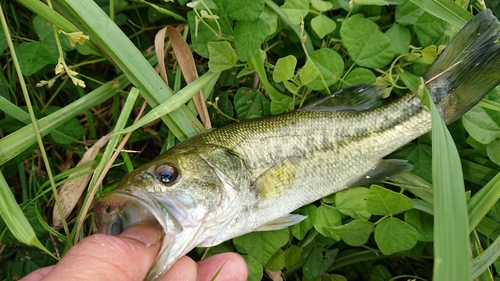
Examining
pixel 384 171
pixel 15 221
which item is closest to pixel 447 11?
pixel 384 171

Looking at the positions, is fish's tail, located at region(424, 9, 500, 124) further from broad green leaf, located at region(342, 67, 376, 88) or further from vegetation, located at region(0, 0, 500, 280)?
broad green leaf, located at region(342, 67, 376, 88)

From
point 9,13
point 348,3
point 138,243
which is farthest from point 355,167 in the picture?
point 9,13

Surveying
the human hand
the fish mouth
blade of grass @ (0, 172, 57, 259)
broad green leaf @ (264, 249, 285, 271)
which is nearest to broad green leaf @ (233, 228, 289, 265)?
broad green leaf @ (264, 249, 285, 271)

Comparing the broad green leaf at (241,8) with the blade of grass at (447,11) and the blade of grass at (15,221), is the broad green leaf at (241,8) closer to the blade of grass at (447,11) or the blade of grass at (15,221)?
the blade of grass at (447,11)

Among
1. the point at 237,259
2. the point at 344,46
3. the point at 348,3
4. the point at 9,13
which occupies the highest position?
the point at 9,13

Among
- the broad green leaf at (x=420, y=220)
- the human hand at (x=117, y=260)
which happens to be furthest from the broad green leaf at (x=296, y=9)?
the human hand at (x=117, y=260)

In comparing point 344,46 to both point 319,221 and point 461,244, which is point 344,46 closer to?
point 319,221
